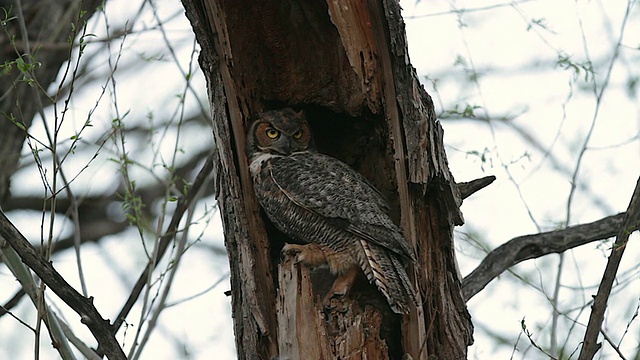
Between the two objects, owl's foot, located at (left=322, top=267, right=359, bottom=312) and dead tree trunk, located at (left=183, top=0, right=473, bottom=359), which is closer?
dead tree trunk, located at (left=183, top=0, right=473, bottom=359)

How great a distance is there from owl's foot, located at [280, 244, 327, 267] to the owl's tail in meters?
Answer: 0.25

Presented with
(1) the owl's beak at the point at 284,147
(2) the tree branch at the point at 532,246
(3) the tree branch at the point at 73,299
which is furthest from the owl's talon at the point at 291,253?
(3) the tree branch at the point at 73,299

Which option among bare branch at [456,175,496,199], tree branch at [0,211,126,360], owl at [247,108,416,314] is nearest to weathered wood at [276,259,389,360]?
owl at [247,108,416,314]

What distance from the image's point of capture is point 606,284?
3.27 m

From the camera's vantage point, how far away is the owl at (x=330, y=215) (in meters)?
3.59

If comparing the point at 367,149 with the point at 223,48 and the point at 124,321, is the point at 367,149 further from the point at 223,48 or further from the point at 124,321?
the point at 124,321

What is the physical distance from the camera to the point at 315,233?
12.9 feet

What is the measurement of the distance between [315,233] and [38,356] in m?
1.44

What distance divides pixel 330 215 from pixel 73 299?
1.29 m

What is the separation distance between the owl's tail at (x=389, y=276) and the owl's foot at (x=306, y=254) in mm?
249

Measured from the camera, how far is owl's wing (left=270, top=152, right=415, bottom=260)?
364 centimetres

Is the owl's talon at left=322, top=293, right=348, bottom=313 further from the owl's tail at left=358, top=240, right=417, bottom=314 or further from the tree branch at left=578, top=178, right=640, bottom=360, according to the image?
the tree branch at left=578, top=178, right=640, bottom=360

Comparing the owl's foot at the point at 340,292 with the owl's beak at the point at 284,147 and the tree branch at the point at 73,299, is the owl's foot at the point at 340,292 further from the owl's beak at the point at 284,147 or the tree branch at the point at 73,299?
the tree branch at the point at 73,299

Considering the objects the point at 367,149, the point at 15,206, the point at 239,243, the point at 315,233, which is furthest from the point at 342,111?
the point at 15,206
